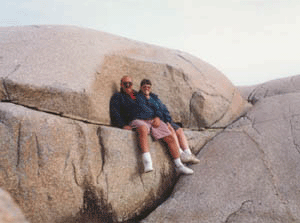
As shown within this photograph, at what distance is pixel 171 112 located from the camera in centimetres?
621

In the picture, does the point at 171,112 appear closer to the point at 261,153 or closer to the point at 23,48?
the point at 261,153

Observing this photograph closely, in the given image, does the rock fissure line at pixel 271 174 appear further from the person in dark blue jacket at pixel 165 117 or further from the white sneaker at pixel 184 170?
the white sneaker at pixel 184 170

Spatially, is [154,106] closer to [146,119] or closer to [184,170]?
[146,119]

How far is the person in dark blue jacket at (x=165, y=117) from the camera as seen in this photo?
532cm

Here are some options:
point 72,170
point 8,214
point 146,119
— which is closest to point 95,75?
point 146,119

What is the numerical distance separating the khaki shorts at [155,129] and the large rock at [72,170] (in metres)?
0.15

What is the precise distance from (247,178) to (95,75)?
302cm

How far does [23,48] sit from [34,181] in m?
2.35

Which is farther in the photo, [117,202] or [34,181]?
[117,202]

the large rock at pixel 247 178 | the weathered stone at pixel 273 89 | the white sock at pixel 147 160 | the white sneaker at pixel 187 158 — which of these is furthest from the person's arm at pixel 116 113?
the weathered stone at pixel 273 89

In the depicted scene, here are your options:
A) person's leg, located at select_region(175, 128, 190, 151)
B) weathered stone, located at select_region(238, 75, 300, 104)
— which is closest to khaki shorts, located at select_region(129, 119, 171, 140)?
person's leg, located at select_region(175, 128, 190, 151)

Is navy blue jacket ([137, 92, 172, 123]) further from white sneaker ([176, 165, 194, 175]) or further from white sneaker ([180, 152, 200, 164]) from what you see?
white sneaker ([176, 165, 194, 175])

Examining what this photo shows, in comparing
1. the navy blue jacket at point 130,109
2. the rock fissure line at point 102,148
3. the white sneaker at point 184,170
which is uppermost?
the navy blue jacket at point 130,109

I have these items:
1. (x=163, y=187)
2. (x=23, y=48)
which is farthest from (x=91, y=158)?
(x=23, y=48)
